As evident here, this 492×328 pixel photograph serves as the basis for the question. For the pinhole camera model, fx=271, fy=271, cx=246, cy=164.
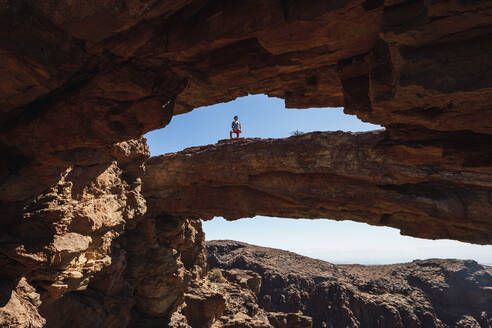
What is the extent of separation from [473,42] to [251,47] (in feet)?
9.15

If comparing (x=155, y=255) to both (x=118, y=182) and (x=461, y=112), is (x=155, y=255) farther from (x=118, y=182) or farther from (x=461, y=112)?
(x=461, y=112)

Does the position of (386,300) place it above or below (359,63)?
below

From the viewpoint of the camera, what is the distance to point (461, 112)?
142 inches

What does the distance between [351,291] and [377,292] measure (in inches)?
122

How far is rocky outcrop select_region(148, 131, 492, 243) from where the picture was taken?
38.9ft

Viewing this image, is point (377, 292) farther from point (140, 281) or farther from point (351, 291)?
point (140, 281)

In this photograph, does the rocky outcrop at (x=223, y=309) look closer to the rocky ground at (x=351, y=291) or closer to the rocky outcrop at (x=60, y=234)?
the rocky ground at (x=351, y=291)

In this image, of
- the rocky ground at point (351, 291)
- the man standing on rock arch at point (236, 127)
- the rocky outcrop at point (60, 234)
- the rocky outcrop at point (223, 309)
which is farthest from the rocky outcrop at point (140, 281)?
the man standing on rock arch at point (236, 127)

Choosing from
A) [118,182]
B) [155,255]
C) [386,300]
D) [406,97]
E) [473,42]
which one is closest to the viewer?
[473,42]

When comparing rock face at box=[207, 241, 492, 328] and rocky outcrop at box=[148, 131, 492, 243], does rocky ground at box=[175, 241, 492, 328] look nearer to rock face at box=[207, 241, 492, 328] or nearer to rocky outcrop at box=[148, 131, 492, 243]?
rock face at box=[207, 241, 492, 328]

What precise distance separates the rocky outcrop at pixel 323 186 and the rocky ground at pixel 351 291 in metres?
7.63

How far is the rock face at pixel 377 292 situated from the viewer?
26516 millimetres

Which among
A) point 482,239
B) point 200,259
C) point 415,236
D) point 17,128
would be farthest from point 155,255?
point 482,239

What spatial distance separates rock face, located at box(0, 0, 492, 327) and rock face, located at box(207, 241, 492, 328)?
22907 millimetres
